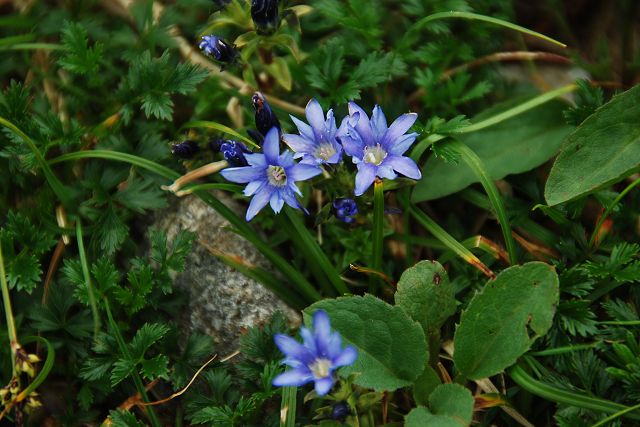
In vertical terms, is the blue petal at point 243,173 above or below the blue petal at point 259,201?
above

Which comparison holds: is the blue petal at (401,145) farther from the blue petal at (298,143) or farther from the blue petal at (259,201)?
the blue petal at (259,201)

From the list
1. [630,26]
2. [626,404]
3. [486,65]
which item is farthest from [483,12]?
[626,404]

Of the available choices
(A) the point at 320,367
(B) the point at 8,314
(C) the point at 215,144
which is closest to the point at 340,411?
(A) the point at 320,367

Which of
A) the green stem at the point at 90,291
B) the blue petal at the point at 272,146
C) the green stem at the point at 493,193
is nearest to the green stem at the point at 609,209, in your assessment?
the green stem at the point at 493,193

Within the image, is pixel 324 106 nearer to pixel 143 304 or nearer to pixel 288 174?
pixel 288 174

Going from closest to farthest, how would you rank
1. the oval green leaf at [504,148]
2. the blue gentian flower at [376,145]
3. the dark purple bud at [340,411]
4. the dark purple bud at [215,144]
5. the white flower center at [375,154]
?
the dark purple bud at [340,411]
the blue gentian flower at [376,145]
the white flower center at [375,154]
the dark purple bud at [215,144]
the oval green leaf at [504,148]

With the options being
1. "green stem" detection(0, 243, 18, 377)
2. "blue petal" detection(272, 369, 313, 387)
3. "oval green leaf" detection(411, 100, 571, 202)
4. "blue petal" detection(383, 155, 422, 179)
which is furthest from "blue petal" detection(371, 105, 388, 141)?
"green stem" detection(0, 243, 18, 377)

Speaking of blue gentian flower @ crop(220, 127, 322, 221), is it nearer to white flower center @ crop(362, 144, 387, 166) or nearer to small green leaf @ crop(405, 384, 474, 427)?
white flower center @ crop(362, 144, 387, 166)
